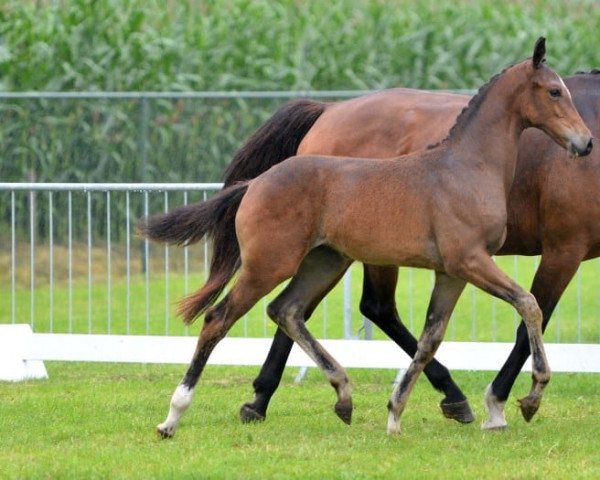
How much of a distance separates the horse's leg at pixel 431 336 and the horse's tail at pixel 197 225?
1060mm

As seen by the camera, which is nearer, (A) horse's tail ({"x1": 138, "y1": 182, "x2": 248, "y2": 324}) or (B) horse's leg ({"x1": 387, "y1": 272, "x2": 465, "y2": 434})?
(B) horse's leg ({"x1": 387, "y1": 272, "x2": 465, "y2": 434})

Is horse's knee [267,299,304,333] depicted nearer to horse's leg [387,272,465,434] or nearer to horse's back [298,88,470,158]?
horse's leg [387,272,465,434]

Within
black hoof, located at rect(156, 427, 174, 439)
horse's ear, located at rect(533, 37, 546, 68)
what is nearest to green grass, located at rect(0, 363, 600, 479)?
black hoof, located at rect(156, 427, 174, 439)

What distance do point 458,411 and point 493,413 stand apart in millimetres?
391

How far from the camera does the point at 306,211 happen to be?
688cm

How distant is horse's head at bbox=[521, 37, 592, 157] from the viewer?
265 inches

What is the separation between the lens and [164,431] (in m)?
6.99

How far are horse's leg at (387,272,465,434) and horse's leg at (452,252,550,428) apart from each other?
1.31ft

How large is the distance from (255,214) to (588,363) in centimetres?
272

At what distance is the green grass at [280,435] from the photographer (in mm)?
6160

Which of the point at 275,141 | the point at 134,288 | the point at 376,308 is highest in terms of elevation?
the point at 275,141

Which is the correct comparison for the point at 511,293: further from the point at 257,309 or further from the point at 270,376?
the point at 257,309

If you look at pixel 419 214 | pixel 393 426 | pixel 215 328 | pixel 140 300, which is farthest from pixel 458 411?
pixel 140 300

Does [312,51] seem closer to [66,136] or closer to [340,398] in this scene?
[66,136]
